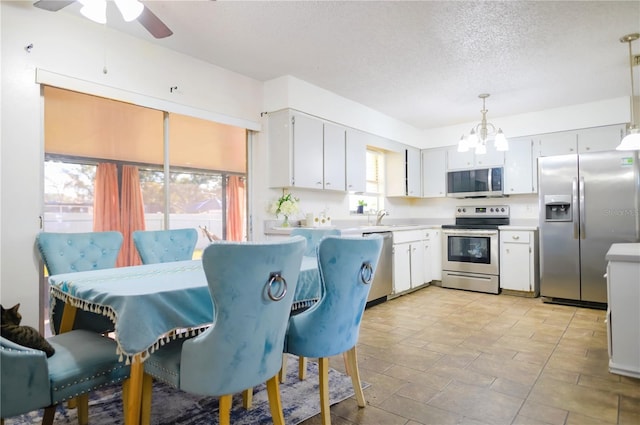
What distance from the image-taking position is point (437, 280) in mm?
5625

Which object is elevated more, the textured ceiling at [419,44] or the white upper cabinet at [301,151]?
the textured ceiling at [419,44]

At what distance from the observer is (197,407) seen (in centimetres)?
208

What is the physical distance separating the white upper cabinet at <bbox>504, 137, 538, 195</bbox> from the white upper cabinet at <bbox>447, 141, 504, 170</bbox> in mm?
121

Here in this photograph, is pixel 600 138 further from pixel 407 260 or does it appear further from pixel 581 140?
pixel 407 260

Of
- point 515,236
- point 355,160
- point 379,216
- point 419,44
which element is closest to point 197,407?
point 419,44

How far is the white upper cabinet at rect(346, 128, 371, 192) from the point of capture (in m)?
4.63

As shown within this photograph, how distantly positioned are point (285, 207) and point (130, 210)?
4.88ft

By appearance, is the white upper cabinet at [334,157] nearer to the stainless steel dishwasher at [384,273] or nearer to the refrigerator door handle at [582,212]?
the stainless steel dishwasher at [384,273]

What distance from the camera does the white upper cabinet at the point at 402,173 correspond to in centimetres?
580

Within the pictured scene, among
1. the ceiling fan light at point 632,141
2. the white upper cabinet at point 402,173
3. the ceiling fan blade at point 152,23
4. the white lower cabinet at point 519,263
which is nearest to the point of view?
the ceiling fan blade at point 152,23

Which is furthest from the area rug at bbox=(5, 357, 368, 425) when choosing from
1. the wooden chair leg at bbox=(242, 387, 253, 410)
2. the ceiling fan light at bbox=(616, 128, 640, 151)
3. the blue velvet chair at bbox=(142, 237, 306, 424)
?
the ceiling fan light at bbox=(616, 128, 640, 151)

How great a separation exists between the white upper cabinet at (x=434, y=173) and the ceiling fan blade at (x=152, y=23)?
187 inches

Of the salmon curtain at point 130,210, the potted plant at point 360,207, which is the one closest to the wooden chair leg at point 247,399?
the salmon curtain at point 130,210

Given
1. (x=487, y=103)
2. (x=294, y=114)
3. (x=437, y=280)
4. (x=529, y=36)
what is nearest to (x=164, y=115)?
(x=294, y=114)
